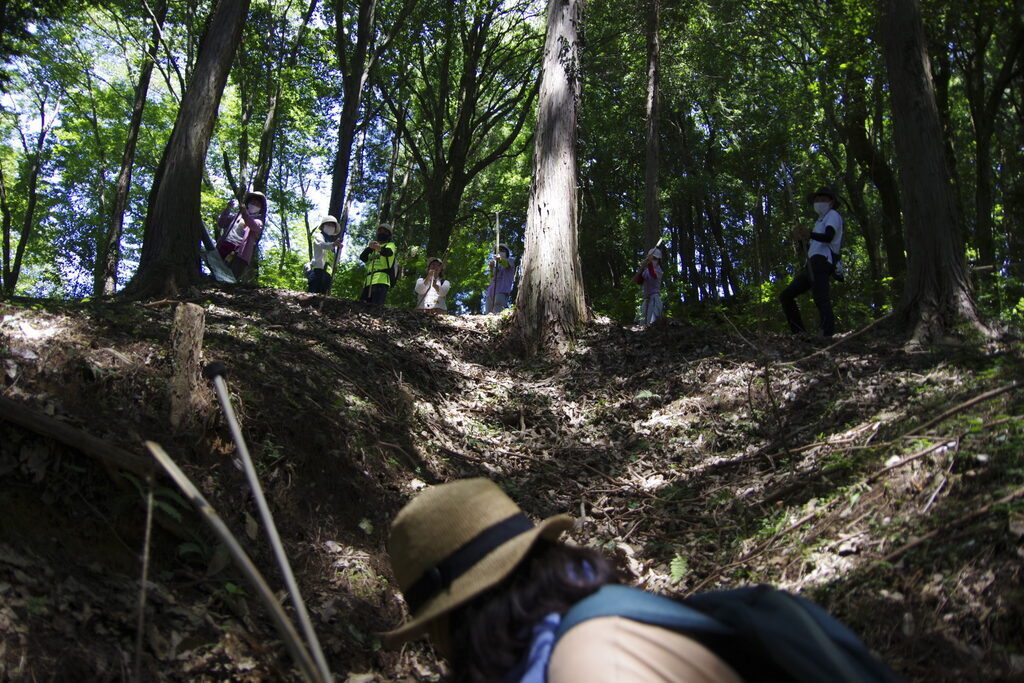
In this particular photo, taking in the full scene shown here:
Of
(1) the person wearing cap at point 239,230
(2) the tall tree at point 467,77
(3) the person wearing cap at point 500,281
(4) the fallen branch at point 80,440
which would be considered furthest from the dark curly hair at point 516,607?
(2) the tall tree at point 467,77

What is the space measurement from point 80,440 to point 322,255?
8136 millimetres

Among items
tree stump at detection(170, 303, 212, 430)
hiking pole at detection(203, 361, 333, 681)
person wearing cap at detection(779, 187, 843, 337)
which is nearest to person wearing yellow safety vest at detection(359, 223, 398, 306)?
person wearing cap at detection(779, 187, 843, 337)

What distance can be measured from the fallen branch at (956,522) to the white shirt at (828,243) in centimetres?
534

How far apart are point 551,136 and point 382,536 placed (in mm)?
6843

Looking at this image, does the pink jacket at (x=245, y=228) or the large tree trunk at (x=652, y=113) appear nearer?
the pink jacket at (x=245, y=228)

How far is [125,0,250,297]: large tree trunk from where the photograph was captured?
9531 mm

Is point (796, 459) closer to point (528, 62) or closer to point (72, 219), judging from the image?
point (528, 62)

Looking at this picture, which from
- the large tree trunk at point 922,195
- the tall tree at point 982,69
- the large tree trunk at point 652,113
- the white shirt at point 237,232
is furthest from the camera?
the large tree trunk at point 652,113

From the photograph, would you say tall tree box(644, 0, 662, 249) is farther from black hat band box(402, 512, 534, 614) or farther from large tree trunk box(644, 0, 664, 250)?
black hat band box(402, 512, 534, 614)

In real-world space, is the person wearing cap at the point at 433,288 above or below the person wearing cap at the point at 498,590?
above

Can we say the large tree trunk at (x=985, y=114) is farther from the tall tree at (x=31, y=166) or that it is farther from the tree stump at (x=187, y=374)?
the tall tree at (x=31, y=166)

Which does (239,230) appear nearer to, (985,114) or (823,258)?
(823,258)

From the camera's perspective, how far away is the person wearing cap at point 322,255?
12.3 m

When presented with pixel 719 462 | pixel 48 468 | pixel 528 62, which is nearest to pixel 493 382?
pixel 719 462
